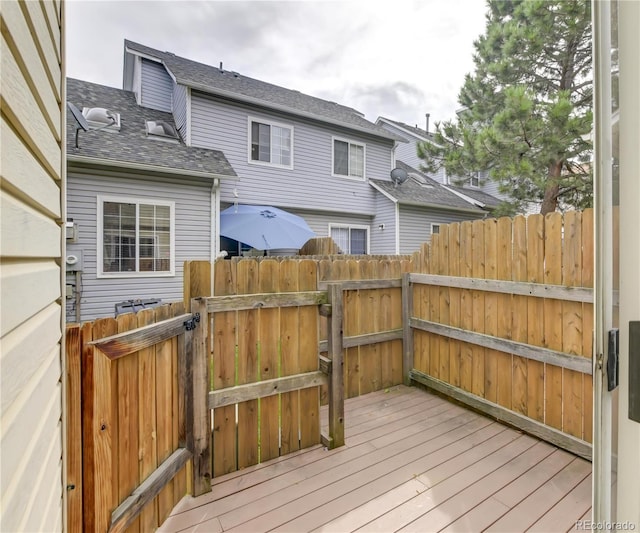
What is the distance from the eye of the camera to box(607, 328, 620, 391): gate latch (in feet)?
2.40

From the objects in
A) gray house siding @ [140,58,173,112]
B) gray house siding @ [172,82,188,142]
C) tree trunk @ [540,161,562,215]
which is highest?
gray house siding @ [140,58,173,112]

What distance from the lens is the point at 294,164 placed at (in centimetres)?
946

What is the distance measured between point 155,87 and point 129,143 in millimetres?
3134

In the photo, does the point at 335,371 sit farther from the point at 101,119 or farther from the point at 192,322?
the point at 101,119

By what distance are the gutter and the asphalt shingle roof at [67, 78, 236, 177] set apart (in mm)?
52

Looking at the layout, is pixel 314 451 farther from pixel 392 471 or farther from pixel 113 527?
pixel 113 527

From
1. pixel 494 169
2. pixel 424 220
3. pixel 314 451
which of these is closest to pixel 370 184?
pixel 424 220

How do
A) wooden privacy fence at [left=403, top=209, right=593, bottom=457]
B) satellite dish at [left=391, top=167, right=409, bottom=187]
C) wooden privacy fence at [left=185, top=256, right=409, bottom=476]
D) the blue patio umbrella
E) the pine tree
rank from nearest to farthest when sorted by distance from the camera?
1. wooden privacy fence at [left=185, top=256, right=409, bottom=476]
2. wooden privacy fence at [left=403, top=209, right=593, bottom=457]
3. the blue patio umbrella
4. the pine tree
5. satellite dish at [left=391, top=167, right=409, bottom=187]

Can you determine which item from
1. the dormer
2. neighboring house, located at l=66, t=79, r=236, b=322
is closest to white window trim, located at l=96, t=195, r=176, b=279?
neighboring house, located at l=66, t=79, r=236, b=322

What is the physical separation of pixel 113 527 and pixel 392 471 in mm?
1851

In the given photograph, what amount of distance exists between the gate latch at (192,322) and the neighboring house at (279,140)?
6.71 meters

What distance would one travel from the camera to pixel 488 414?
326cm

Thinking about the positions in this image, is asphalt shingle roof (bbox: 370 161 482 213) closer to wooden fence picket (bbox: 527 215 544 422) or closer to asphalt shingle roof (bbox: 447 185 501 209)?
asphalt shingle roof (bbox: 447 185 501 209)

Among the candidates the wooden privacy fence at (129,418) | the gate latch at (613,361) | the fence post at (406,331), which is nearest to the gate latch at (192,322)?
the wooden privacy fence at (129,418)
